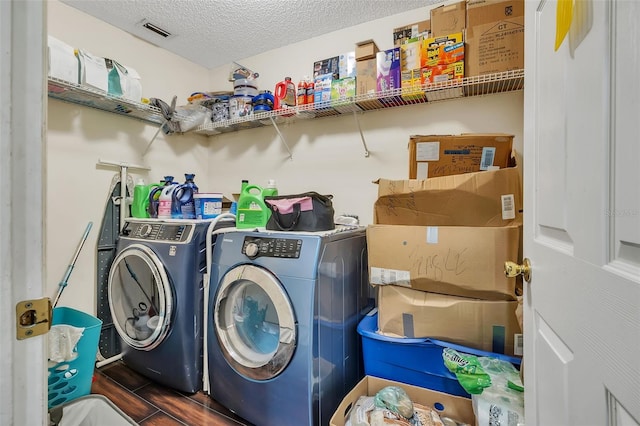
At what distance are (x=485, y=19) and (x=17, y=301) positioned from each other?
6.58 feet

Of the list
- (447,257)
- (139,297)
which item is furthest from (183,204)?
(447,257)

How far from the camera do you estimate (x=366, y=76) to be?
1837 millimetres

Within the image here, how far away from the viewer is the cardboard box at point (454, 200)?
1.27 metres

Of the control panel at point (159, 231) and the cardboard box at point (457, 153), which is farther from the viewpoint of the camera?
the control panel at point (159, 231)

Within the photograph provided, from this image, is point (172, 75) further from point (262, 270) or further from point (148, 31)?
point (262, 270)

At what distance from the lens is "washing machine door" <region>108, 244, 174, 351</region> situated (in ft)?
5.87

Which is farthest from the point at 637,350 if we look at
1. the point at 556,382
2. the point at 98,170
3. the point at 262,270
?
the point at 98,170

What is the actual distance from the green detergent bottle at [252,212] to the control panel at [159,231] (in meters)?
0.31

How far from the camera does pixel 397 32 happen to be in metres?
1.88

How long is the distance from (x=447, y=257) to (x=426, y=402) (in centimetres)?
67

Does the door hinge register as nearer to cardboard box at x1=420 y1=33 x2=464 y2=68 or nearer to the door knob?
the door knob

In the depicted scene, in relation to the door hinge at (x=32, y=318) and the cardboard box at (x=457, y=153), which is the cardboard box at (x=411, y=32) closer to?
the cardboard box at (x=457, y=153)

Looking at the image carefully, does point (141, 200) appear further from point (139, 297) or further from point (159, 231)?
point (139, 297)

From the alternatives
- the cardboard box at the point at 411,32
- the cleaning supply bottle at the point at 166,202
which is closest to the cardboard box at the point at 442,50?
the cardboard box at the point at 411,32
